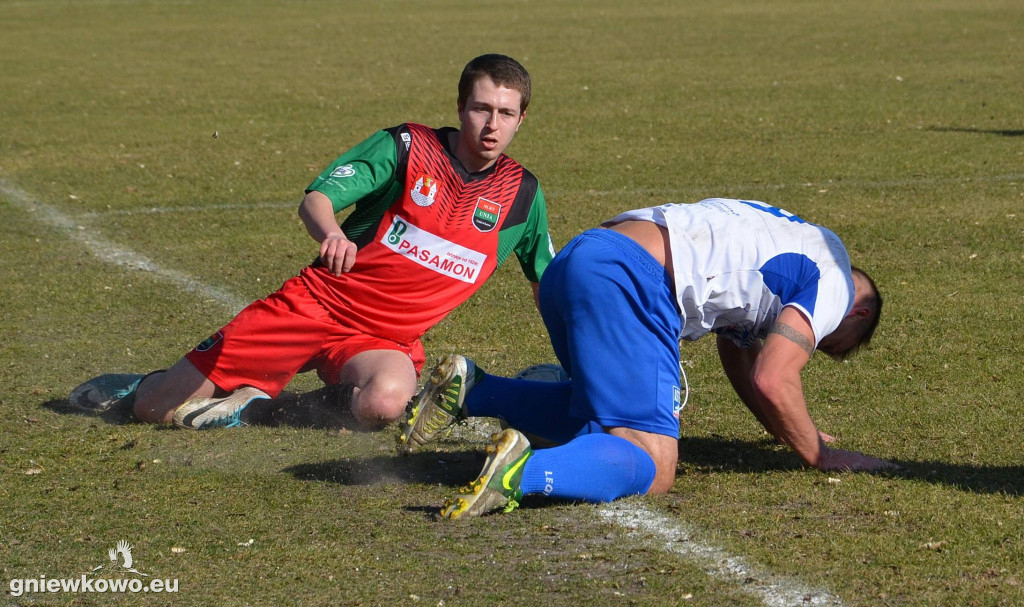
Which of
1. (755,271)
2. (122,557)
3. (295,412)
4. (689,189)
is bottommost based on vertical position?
(295,412)

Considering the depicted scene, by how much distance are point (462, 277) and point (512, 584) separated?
2079 millimetres

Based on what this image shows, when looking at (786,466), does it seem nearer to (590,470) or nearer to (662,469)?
(662,469)

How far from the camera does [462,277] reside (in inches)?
217

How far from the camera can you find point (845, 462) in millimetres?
4598

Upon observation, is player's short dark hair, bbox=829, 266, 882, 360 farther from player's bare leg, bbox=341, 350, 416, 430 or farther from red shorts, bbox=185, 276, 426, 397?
red shorts, bbox=185, 276, 426, 397

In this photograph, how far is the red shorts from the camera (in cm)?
540

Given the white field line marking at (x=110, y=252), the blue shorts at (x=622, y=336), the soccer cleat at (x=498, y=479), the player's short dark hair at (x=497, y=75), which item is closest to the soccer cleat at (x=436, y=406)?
the blue shorts at (x=622, y=336)

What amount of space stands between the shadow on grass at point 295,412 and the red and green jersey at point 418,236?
1.18 feet

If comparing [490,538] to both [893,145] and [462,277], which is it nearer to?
[462,277]

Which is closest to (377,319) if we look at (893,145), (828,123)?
(893,145)

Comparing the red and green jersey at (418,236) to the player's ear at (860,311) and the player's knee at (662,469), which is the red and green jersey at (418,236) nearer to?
the player's knee at (662,469)

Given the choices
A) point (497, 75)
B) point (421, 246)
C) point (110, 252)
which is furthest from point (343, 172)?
point (110, 252)

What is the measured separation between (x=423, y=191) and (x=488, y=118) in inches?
17.2

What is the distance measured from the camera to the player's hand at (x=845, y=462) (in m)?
4.58
